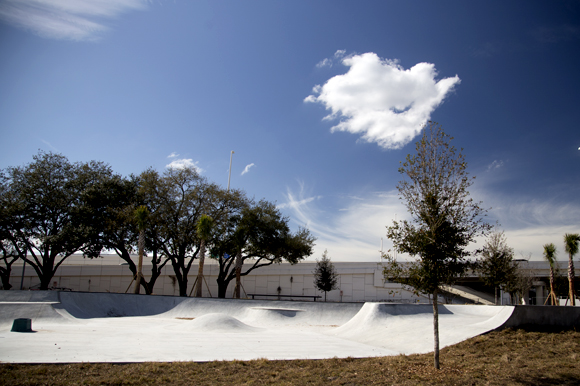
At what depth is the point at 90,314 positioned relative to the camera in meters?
20.9

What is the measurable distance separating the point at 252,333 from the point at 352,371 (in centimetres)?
742

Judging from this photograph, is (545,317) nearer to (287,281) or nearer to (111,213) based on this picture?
(111,213)

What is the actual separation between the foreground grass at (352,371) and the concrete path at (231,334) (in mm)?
873

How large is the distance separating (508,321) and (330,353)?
5.92m

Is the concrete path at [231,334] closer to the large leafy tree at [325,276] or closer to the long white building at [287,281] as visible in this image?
the large leafy tree at [325,276]

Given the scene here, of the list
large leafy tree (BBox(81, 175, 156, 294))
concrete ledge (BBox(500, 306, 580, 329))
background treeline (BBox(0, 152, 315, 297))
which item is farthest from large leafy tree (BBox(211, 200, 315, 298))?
concrete ledge (BBox(500, 306, 580, 329))

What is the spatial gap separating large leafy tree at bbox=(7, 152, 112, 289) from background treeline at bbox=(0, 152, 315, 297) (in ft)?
0.23

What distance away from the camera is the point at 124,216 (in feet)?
103

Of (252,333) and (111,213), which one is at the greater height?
(111,213)

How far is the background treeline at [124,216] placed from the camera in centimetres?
3044

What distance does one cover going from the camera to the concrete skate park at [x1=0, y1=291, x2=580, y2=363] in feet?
30.1

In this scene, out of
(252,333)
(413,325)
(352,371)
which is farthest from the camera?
(252,333)

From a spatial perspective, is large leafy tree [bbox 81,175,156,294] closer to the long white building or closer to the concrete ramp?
the long white building

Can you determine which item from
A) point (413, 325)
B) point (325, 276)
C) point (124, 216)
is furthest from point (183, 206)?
point (413, 325)
